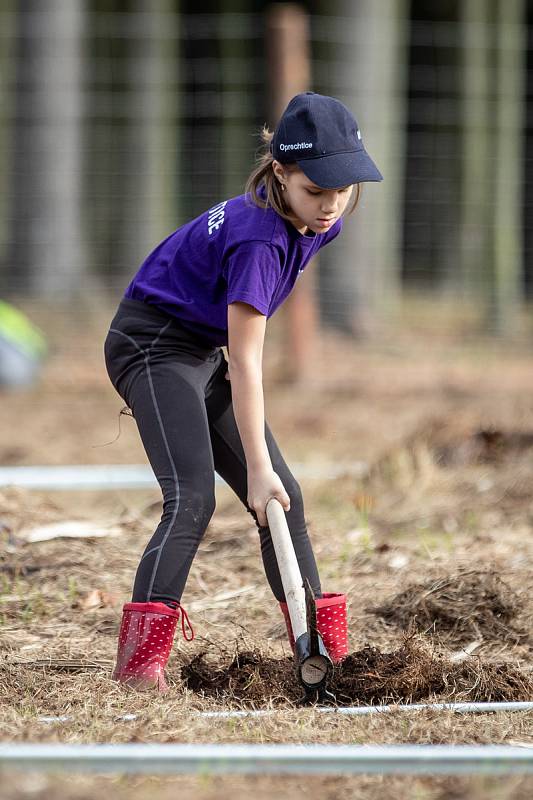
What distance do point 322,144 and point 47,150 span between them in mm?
9235

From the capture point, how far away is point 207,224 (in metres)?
3.42

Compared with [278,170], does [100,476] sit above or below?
below

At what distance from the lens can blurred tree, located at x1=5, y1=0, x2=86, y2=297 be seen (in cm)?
1186

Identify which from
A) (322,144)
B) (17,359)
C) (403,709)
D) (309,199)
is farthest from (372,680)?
(17,359)

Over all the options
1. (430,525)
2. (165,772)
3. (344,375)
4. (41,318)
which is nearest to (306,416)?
(344,375)

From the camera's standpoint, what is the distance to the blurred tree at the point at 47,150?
11859mm

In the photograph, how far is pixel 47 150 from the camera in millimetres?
11930

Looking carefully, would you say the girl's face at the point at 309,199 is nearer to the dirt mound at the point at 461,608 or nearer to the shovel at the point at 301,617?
the shovel at the point at 301,617

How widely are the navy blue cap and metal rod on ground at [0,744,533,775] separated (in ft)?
4.70

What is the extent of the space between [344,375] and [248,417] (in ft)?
19.9

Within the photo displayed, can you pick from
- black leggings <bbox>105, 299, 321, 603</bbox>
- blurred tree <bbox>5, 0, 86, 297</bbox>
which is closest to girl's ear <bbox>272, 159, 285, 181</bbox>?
black leggings <bbox>105, 299, 321, 603</bbox>

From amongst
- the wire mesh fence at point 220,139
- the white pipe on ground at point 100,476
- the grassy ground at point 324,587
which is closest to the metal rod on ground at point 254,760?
the grassy ground at point 324,587

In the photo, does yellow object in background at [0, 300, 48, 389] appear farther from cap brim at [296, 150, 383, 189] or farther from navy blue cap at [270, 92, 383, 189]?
cap brim at [296, 150, 383, 189]

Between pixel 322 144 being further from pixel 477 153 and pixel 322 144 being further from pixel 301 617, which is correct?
pixel 477 153
